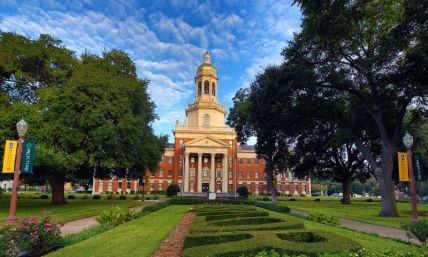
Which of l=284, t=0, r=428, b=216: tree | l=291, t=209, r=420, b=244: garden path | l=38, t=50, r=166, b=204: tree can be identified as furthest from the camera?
l=38, t=50, r=166, b=204: tree

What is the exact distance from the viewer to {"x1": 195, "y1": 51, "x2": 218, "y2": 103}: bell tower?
8494cm

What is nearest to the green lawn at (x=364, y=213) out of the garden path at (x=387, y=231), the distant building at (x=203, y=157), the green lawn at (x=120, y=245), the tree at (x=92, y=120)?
the garden path at (x=387, y=231)

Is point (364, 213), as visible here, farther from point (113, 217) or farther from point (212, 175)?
point (212, 175)

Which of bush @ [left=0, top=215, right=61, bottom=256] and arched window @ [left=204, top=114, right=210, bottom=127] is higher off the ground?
arched window @ [left=204, top=114, right=210, bottom=127]

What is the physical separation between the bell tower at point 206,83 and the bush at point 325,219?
221 ft

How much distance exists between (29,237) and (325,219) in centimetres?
1480

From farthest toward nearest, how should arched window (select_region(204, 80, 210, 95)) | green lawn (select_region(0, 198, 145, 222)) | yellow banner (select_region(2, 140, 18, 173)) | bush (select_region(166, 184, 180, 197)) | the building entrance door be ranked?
arched window (select_region(204, 80, 210, 95))
the building entrance door
bush (select_region(166, 184, 180, 197))
green lawn (select_region(0, 198, 145, 222))
yellow banner (select_region(2, 140, 18, 173))

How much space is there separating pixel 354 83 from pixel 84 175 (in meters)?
29.4

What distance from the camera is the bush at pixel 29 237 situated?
8961mm

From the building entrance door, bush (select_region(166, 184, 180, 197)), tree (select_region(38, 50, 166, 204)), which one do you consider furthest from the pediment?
tree (select_region(38, 50, 166, 204))

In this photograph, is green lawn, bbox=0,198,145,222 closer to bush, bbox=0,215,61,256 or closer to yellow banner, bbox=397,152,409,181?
bush, bbox=0,215,61,256

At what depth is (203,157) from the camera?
85.3m

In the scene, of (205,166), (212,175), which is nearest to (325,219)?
(212,175)

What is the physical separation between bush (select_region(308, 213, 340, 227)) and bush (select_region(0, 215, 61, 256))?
1368 cm
